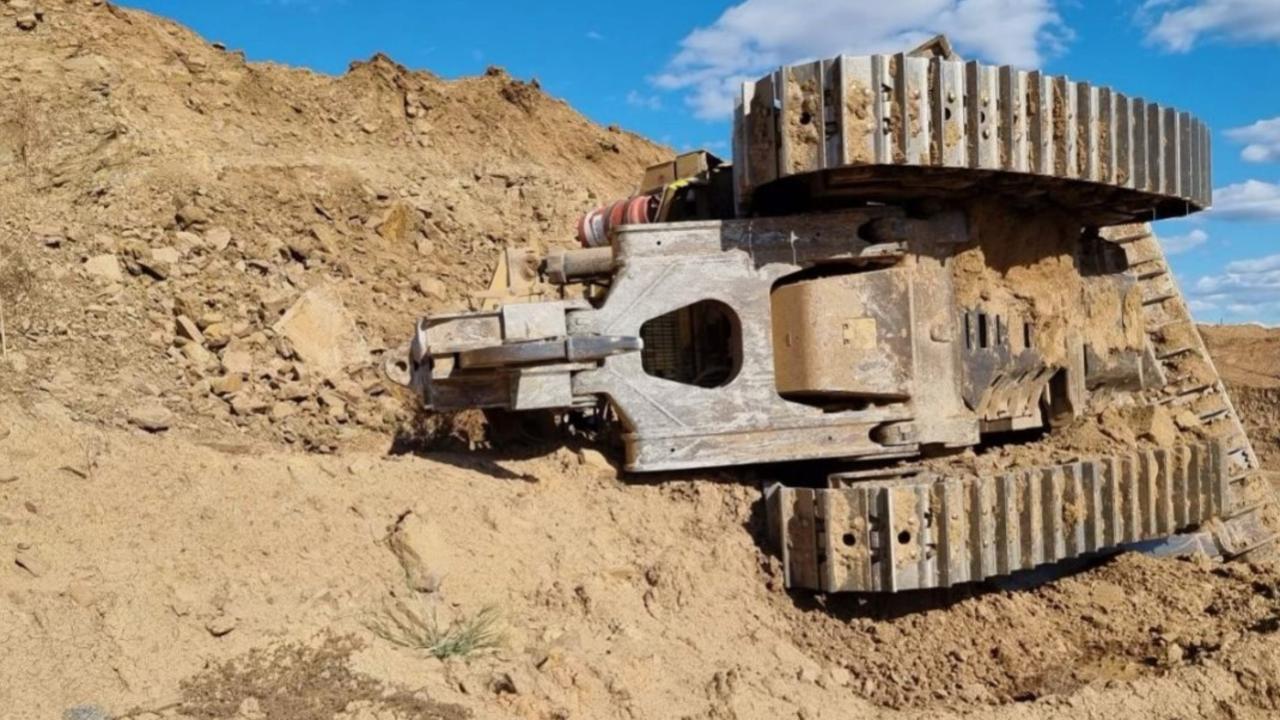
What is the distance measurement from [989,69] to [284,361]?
13.2 ft

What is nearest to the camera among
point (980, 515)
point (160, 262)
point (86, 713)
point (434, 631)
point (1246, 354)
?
point (86, 713)

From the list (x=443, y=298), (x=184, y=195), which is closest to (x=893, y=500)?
(x=443, y=298)

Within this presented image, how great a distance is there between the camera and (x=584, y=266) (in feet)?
19.3

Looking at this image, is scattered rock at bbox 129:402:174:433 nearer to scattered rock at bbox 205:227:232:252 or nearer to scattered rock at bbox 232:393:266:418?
scattered rock at bbox 232:393:266:418

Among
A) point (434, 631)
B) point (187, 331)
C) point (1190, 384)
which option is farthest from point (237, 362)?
point (1190, 384)

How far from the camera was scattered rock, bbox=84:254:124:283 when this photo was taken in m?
6.12

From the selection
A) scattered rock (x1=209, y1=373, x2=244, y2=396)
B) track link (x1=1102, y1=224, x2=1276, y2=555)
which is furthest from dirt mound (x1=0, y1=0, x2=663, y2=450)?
track link (x1=1102, y1=224, x2=1276, y2=555)

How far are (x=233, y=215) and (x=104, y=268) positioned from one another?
1.18m

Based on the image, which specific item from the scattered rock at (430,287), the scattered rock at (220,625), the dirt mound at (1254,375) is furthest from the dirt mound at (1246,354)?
the scattered rock at (220,625)

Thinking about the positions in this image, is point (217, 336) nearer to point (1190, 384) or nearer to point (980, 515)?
point (980, 515)

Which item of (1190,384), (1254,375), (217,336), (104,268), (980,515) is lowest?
(980,515)

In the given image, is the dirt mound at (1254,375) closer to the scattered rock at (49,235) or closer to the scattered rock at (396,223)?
the scattered rock at (396,223)

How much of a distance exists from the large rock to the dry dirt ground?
2cm

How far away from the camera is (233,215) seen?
7230 millimetres
